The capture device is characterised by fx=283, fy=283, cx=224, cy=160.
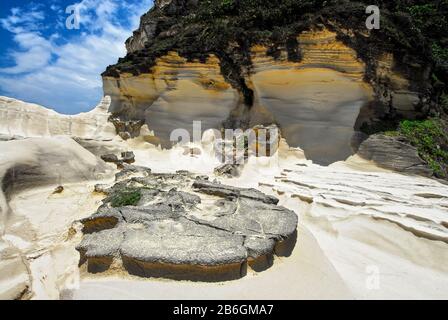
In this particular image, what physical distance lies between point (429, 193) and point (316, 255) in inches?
127

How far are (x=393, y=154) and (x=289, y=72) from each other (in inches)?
163

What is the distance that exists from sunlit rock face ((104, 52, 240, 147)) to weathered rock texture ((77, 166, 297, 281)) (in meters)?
6.27

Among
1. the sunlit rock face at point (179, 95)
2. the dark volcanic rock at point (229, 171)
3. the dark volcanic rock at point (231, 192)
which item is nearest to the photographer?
the dark volcanic rock at point (231, 192)

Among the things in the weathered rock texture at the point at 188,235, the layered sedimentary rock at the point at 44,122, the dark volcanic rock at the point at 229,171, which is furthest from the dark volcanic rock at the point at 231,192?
the layered sedimentary rock at the point at 44,122

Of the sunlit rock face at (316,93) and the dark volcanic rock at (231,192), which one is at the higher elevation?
the sunlit rock face at (316,93)

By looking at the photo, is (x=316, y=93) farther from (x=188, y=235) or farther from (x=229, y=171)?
(x=188, y=235)

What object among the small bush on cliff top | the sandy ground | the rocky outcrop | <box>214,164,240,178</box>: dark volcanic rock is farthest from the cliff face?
the small bush on cliff top

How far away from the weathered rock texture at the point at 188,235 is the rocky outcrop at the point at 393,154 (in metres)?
4.11

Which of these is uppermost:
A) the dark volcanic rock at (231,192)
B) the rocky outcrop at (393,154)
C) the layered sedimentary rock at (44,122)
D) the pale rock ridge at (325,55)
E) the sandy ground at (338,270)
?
the pale rock ridge at (325,55)

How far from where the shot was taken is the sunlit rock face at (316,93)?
28.8 ft

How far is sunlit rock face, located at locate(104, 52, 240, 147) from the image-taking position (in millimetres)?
Result: 11125

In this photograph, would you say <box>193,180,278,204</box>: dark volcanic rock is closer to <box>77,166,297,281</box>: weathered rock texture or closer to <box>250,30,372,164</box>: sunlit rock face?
<box>77,166,297,281</box>: weathered rock texture

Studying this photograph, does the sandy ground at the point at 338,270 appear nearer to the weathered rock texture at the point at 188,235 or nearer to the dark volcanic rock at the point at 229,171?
the weathered rock texture at the point at 188,235
